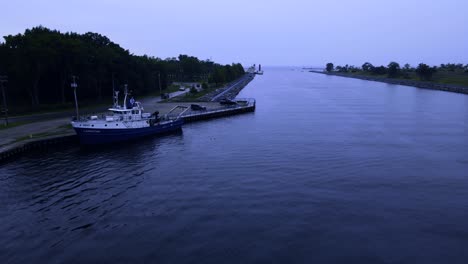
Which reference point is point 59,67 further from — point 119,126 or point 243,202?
point 243,202

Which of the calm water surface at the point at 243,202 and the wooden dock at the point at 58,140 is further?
the wooden dock at the point at 58,140

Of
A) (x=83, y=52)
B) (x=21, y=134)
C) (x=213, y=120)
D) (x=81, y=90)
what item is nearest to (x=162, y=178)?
(x=21, y=134)

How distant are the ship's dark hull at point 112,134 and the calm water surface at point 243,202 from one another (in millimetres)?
2479

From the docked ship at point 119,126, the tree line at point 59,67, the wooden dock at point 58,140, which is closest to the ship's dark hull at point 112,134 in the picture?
the docked ship at point 119,126

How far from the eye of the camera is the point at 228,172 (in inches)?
1571

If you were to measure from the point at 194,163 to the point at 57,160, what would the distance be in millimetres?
17817

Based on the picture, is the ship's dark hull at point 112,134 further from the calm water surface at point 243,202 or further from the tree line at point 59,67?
the tree line at point 59,67

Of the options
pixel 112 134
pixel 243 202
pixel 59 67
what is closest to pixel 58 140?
pixel 112 134

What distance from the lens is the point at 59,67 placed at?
254ft

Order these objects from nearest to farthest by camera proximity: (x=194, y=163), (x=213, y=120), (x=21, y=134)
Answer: (x=194, y=163) → (x=21, y=134) → (x=213, y=120)

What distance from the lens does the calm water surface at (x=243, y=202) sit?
2400 centimetres

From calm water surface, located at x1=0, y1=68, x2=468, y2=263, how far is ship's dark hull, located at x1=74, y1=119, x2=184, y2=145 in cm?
248

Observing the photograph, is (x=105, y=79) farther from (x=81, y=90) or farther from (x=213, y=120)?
(x=213, y=120)

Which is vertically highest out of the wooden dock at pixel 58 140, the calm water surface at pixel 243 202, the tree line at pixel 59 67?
the tree line at pixel 59 67
